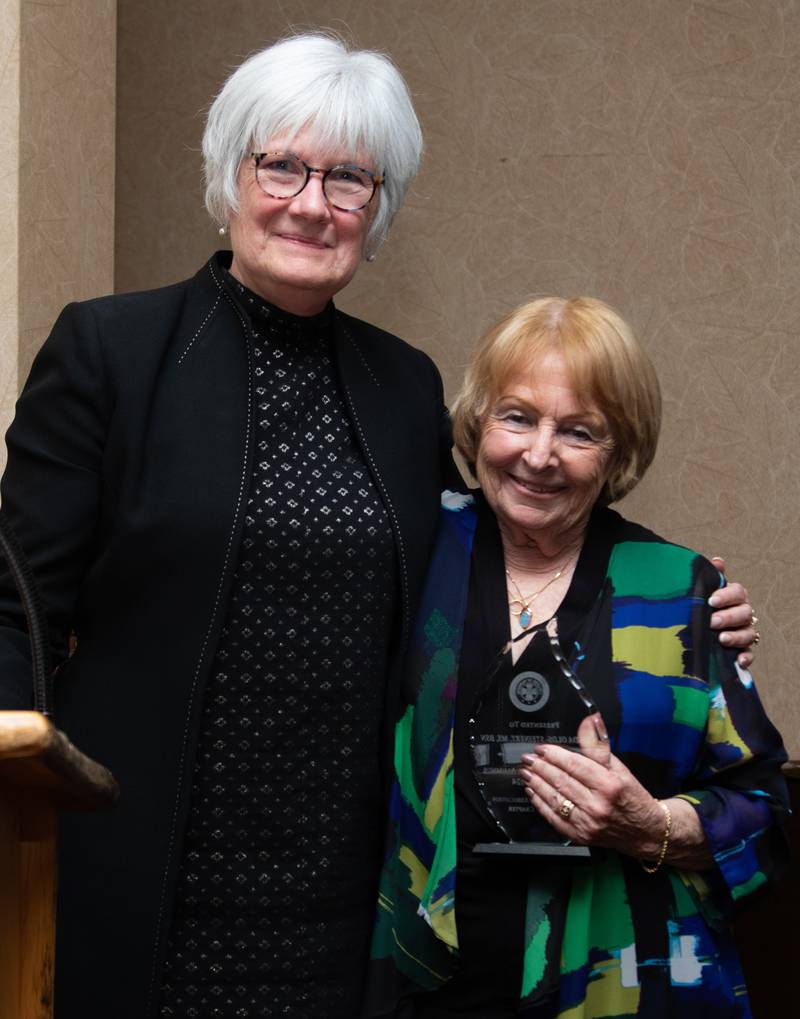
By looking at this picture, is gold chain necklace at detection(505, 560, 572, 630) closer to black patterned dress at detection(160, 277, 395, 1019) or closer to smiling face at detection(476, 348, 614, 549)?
smiling face at detection(476, 348, 614, 549)

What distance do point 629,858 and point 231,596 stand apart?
1.92 feet

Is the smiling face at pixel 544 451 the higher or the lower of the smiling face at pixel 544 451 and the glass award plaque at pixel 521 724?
the higher

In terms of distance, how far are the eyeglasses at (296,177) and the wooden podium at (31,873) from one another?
2.81 feet

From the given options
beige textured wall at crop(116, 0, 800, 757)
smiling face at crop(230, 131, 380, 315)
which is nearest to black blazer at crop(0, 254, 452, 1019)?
smiling face at crop(230, 131, 380, 315)

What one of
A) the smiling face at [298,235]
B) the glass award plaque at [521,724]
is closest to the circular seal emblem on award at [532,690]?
the glass award plaque at [521,724]

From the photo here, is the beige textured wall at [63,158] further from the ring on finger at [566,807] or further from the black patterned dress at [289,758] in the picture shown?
the ring on finger at [566,807]

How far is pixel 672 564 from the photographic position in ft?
5.95

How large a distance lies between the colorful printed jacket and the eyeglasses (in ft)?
1.72

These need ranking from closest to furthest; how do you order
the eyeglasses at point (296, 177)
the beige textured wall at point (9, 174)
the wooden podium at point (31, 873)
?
the wooden podium at point (31, 873)
the eyeglasses at point (296, 177)
the beige textured wall at point (9, 174)

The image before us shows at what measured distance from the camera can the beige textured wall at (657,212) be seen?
12.4ft

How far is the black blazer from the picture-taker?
5.33 ft

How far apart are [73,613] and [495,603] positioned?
525 millimetres

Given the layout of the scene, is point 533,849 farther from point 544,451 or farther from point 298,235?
point 298,235

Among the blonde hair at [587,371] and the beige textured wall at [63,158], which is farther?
the beige textured wall at [63,158]
